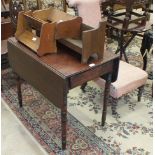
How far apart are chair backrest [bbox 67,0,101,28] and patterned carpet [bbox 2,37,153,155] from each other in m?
0.76

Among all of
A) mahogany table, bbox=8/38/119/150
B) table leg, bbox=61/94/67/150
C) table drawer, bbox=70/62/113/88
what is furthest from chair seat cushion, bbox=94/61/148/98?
table leg, bbox=61/94/67/150

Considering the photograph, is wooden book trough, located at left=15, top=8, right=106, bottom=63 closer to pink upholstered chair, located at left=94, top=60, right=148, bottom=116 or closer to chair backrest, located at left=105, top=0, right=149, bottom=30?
pink upholstered chair, located at left=94, top=60, right=148, bottom=116

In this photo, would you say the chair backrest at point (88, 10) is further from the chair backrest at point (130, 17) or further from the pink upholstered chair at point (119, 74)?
the chair backrest at point (130, 17)

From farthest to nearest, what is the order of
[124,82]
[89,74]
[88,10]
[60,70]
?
[88,10], [124,82], [89,74], [60,70]

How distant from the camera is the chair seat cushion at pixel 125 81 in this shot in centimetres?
232

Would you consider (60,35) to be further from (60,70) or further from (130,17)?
(130,17)

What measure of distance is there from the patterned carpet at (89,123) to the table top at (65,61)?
73 cm

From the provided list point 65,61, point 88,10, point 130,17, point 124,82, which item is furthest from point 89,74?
point 130,17

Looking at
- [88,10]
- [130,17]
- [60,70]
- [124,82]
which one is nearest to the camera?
[60,70]

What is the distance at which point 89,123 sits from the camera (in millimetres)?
2418

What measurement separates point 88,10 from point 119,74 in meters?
0.84

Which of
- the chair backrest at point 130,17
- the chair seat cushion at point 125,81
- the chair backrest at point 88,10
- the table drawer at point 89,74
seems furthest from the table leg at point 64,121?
the chair backrest at point 130,17

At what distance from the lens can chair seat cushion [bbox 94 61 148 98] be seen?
2.32 metres

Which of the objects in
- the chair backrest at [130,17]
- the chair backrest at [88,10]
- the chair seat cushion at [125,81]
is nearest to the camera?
the chair seat cushion at [125,81]
